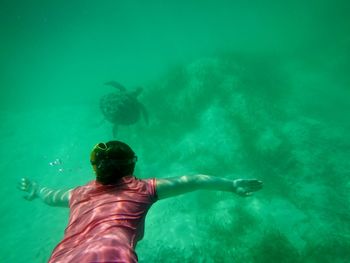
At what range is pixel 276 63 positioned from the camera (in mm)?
20234

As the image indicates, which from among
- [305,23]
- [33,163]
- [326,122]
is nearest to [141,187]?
[326,122]

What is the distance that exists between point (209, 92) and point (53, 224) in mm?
11225

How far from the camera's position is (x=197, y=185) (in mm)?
4461

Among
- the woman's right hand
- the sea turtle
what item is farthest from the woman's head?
the sea turtle

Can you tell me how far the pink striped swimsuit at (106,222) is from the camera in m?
2.00

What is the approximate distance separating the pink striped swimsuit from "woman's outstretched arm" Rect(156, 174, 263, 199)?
0.25 m

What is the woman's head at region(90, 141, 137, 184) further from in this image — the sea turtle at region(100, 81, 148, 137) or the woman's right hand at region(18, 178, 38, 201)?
the sea turtle at region(100, 81, 148, 137)

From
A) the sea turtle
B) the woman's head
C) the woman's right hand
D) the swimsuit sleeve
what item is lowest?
the woman's right hand

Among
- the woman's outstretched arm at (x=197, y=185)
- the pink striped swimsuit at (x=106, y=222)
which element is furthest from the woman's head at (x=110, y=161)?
the woman's outstretched arm at (x=197, y=185)

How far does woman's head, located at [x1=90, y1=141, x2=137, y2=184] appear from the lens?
3.02m

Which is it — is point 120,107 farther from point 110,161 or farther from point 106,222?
point 106,222

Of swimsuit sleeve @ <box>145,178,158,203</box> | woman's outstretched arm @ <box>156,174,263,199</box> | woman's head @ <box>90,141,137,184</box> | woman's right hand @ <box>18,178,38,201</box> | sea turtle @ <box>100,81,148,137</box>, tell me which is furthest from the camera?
sea turtle @ <box>100,81,148,137</box>

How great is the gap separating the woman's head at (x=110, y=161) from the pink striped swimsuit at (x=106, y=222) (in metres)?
0.11

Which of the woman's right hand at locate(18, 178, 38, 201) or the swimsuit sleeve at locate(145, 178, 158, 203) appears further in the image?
the woman's right hand at locate(18, 178, 38, 201)
